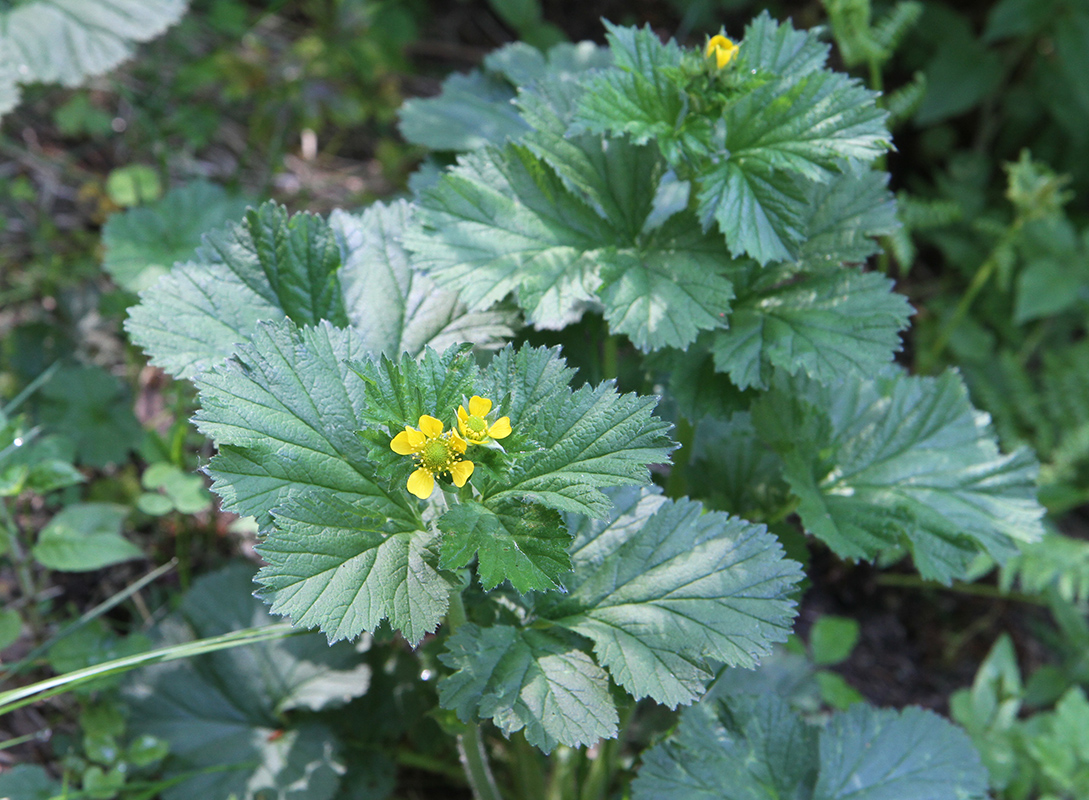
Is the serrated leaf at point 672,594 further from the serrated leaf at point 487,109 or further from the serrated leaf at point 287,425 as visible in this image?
the serrated leaf at point 487,109

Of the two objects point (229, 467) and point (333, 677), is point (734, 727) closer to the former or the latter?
point (333, 677)

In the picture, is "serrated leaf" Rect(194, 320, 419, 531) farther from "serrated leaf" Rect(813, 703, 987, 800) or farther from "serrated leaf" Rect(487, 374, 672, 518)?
"serrated leaf" Rect(813, 703, 987, 800)

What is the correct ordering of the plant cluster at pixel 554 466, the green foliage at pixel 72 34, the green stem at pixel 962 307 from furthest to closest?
the green stem at pixel 962 307
the green foliage at pixel 72 34
the plant cluster at pixel 554 466

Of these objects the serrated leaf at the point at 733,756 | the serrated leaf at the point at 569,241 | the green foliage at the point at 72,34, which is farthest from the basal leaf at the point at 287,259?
the green foliage at the point at 72,34

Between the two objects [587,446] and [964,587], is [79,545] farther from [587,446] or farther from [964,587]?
[964,587]

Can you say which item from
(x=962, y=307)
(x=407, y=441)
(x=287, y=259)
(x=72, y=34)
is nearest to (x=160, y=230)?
(x=72, y=34)

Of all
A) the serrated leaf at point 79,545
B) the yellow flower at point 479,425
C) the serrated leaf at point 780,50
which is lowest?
the serrated leaf at point 79,545
